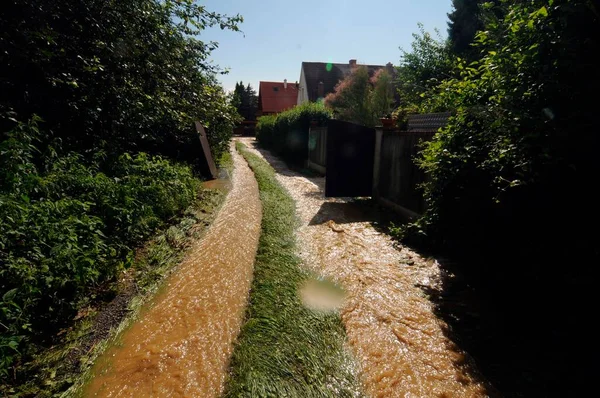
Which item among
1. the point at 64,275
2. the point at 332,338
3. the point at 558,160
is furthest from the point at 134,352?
the point at 558,160

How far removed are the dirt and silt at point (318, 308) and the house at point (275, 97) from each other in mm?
42122

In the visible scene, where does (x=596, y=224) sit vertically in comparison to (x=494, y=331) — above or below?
above

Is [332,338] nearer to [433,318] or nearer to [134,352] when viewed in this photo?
[433,318]

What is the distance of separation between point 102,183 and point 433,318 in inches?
178

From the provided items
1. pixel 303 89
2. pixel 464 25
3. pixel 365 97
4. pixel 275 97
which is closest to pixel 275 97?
pixel 275 97

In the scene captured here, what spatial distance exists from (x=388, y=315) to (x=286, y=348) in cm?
124

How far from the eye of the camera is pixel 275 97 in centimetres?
4709

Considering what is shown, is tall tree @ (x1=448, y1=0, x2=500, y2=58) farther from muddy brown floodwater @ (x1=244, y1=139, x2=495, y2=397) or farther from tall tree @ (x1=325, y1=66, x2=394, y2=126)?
muddy brown floodwater @ (x1=244, y1=139, x2=495, y2=397)

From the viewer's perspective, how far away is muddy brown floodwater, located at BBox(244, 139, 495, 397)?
7.95 feet

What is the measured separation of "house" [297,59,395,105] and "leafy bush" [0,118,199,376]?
31.9m

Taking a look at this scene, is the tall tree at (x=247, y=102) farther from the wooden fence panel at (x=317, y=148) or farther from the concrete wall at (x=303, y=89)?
the wooden fence panel at (x=317, y=148)

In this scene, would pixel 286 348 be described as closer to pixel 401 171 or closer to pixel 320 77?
pixel 401 171

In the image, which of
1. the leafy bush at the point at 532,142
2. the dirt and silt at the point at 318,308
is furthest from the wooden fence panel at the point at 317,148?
the leafy bush at the point at 532,142

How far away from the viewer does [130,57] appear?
17.5ft
